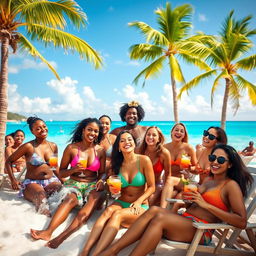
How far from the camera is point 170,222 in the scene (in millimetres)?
2643

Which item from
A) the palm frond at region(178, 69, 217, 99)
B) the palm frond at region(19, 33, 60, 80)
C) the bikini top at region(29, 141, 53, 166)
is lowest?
the bikini top at region(29, 141, 53, 166)

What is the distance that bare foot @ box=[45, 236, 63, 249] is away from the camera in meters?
3.13

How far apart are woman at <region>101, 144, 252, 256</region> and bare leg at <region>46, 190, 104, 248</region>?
851mm

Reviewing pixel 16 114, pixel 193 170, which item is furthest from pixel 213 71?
pixel 16 114

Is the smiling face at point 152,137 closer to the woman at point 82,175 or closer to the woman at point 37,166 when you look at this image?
A: the woman at point 82,175

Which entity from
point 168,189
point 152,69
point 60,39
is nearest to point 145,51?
point 152,69

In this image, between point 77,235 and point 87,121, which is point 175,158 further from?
point 77,235

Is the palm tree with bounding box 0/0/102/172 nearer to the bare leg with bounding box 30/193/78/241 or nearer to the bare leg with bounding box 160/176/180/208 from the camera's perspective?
the bare leg with bounding box 30/193/78/241

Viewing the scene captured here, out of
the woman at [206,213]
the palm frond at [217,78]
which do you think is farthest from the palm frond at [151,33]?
the woman at [206,213]

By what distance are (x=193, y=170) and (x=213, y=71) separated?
36.4 feet

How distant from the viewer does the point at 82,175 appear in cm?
405

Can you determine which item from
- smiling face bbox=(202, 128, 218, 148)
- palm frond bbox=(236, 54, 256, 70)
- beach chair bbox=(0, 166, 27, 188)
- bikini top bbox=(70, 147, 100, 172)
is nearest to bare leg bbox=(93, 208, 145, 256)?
bikini top bbox=(70, 147, 100, 172)

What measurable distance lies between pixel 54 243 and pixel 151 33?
42.6ft

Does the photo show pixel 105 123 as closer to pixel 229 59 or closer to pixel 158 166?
pixel 158 166
